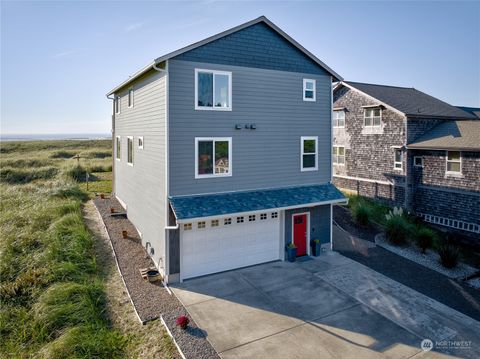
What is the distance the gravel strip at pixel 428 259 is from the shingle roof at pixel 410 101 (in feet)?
29.1

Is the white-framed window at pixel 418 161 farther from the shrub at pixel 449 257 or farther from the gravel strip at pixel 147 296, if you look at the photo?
the gravel strip at pixel 147 296

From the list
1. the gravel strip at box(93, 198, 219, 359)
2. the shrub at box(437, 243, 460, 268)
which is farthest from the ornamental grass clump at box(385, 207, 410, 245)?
the gravel strip at box(93, 198, 219, 359)

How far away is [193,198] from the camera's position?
1241 cm

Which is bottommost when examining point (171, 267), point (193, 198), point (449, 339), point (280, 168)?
point (449, 339)

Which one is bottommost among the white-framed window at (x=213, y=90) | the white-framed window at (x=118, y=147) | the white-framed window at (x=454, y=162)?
the white-framed window at (x=454, y=162)

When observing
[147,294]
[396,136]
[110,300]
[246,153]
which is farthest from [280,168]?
[396,136]

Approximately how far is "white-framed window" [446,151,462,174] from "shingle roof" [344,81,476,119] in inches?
135

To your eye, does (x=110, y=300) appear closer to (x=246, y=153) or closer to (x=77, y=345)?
(x=77, y=345)

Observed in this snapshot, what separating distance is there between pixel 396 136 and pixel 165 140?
16145 mm

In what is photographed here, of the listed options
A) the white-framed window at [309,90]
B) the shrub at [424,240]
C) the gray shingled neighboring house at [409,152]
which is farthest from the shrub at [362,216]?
the white-framed window at [309,90]

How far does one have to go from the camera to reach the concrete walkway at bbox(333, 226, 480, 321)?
11.3m

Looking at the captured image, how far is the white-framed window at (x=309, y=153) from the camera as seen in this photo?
14.9m

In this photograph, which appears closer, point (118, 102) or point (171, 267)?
point (171, 267)

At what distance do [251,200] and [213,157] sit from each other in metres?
2.21
